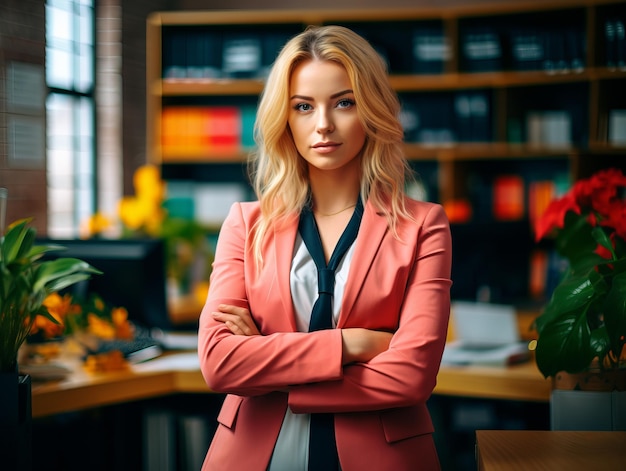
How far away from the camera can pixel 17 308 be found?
1.54m

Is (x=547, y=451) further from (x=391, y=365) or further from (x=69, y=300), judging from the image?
(x=69, y=300)

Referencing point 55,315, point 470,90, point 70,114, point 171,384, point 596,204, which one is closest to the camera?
point 596,204

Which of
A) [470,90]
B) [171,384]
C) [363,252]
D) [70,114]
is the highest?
[470,90]

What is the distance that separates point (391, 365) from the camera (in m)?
1.46

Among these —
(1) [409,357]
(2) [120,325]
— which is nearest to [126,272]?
(2) [120,325]

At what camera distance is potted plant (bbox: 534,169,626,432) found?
5.61 feet

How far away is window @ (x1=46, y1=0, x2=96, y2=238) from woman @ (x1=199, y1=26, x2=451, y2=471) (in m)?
3.76

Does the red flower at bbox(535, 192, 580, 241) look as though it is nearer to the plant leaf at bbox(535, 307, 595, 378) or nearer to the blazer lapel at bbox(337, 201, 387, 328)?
the plant leaf at bbox(535, 307, 595, 378)

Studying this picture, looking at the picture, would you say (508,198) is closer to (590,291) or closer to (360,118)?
(590,291)

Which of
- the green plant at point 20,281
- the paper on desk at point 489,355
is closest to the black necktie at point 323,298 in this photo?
the green plant at point 20,281

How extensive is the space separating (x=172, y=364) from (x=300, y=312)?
1.10 m

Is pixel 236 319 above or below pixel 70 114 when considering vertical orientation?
below

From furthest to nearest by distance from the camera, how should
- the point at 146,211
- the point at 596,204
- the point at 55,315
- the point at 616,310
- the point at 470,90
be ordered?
the point at 470,90 → the point at 146,211 → the point at 55,315 → the point at 596,204 → the point at 616,310

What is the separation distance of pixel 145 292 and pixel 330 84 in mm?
1371
